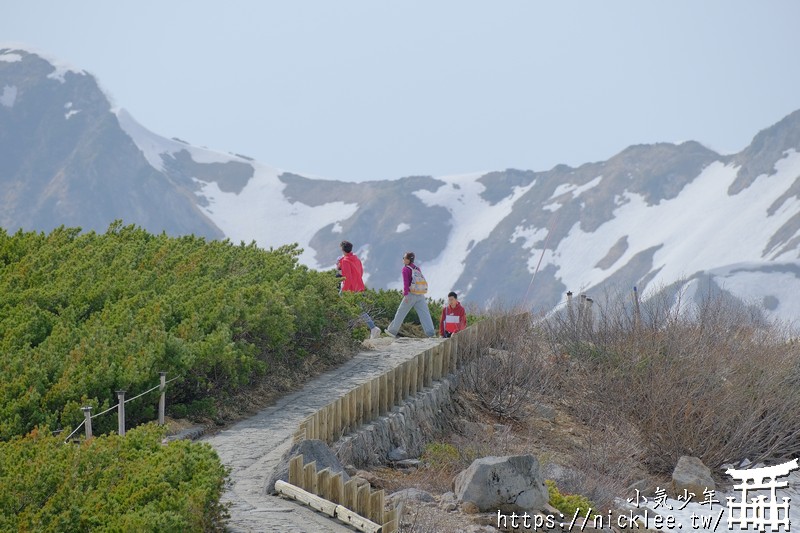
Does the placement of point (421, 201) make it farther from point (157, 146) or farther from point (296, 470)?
point (296, 470)

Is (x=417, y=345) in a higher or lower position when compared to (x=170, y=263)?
lower

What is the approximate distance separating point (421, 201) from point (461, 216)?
18.9ft

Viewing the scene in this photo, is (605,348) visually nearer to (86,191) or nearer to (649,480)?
(649,480)

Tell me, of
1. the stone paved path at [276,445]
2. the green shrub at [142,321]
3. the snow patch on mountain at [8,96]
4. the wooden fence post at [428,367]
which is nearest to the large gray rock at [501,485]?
the stone paved path at [276,445]

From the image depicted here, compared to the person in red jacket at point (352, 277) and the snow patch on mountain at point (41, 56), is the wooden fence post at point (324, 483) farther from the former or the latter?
the snow patch on mountain at point (41, 56)

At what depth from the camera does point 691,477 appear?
16.6 meters

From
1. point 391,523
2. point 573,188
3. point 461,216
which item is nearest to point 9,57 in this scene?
point 461,216

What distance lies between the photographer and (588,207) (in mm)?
162000

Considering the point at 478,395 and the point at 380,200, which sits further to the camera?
the point at 380,200

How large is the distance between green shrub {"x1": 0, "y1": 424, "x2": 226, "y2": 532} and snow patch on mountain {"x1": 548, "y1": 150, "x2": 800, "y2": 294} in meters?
111

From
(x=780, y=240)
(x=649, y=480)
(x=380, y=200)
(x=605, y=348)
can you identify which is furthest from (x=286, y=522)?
(x=380, y=200)

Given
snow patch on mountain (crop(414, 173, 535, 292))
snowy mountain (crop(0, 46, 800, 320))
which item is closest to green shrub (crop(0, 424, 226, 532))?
snowy mountain (crop(0, 46, 800, 320))

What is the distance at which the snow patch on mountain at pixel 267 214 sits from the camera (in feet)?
534

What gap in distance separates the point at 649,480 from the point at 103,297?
300 inches
